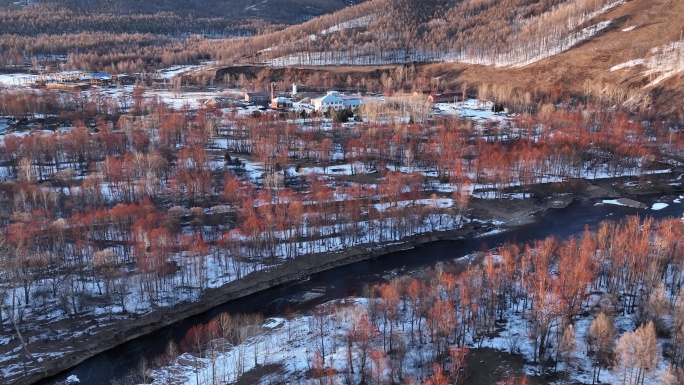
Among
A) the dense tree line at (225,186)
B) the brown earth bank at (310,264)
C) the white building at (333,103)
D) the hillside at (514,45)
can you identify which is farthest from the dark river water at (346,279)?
the white building at (333,103)

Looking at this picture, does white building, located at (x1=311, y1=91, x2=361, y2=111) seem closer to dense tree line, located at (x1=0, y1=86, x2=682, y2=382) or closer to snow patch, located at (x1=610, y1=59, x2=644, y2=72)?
dense tree line, located at (x1=0, y1=86, x2=682, y2=382)

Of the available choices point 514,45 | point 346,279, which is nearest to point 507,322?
point 346,279

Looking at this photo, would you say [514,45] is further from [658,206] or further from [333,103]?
[658,206]

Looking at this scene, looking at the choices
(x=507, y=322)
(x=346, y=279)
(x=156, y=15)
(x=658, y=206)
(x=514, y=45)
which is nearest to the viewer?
(x=507, y=322)

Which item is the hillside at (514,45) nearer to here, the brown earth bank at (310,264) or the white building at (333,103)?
the white building at (333,103)

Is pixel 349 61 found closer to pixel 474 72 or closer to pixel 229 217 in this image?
pixel 474 72

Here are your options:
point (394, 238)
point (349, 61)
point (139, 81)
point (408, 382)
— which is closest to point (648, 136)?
point (394, 238)
